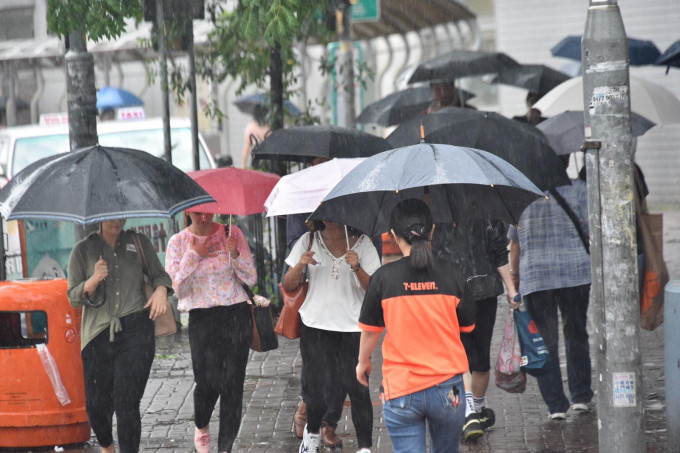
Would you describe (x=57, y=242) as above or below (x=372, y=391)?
above

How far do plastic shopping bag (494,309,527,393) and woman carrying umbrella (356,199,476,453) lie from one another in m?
2.26

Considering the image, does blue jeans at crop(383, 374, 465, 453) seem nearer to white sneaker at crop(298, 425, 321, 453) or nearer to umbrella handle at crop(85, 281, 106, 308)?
white sneaker at crop(298, 425, 321, 453)

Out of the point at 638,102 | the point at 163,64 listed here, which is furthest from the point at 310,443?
the point at 638,102

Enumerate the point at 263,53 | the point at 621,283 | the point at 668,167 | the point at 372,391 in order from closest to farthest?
the point at 621,283, the point at 372,391, the point at 263,53, the point at 668,167

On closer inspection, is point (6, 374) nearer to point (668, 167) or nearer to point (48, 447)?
point (48, 447)

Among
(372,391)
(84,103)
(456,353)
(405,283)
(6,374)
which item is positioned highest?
(84,103)

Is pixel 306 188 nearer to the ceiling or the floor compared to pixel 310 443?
nearer to the ceiling

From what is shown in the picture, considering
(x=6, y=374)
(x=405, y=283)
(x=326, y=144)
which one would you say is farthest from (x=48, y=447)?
(x=405, y=283)

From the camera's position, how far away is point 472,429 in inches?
273

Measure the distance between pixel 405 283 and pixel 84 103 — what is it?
3.64m

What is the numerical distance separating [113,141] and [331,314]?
22.3ft

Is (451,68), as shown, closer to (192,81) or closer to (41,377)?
(192,81)

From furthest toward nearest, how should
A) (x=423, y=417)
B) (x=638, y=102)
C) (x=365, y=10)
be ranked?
(x=365, y=10)
(x=638, y=102)
(x=423, y=417)

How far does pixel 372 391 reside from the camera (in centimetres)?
834
